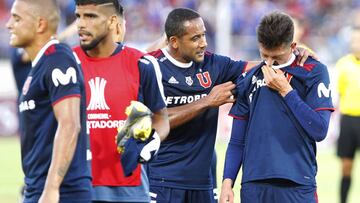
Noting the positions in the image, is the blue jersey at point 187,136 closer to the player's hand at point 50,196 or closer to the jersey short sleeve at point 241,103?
the jersey short sleeve at point 241,103

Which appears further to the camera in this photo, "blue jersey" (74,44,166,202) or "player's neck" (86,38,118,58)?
"player's neck" (86,38,118,58)

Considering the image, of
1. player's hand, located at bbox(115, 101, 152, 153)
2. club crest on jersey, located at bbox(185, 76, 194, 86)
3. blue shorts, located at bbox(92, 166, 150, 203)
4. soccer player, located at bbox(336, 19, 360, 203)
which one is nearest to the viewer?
player's hand, located at bbox(115, 101, 152, 153)

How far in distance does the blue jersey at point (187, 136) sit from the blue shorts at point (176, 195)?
0.13 feet

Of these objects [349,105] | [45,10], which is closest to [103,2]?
[45,10]

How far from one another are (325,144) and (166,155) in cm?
1455

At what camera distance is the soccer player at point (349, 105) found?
12953 mm

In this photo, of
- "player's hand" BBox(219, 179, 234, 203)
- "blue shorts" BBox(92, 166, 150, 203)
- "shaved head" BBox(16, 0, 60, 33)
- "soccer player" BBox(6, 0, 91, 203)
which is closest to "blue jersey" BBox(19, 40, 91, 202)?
"soccer player" BBox(6, 0, 91, 203)

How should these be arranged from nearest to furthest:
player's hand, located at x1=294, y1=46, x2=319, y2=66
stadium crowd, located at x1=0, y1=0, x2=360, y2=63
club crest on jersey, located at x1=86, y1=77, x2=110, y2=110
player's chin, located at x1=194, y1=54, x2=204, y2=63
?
club crest on jersey, located at x1=86, y1=77, x2=110, y2=110
player's hand, located at x1=294, y1=46, x2=319, y2=66
player's chin, located at x1=194, y1=54, x2=204, y2=63
stadium crowd, located at x1=0, y1=0, x2=360, y2=63

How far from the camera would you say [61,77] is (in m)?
5.42

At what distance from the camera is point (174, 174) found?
293 inches

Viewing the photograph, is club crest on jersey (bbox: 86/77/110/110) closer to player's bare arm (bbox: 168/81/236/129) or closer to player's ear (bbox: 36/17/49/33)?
player's ear (bbox: 36/17/49/33)

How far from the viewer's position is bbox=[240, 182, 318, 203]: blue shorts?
254 inches

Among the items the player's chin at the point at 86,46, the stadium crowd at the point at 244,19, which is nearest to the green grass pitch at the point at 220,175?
the stadium crowd at the point at 244,19

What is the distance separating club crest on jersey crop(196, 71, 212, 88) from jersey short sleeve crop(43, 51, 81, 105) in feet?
7.02
